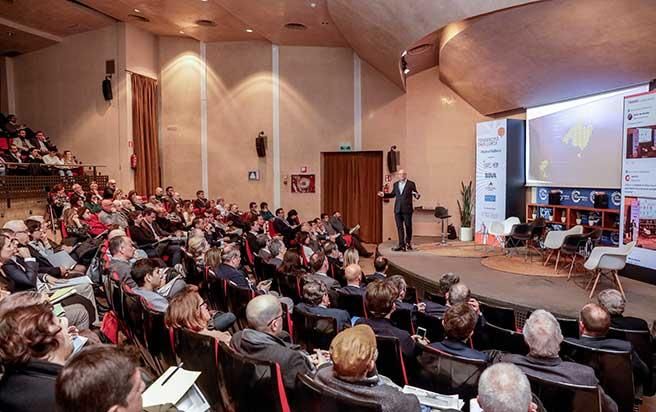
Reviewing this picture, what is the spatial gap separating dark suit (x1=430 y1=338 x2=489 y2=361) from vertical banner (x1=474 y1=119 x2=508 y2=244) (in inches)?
303

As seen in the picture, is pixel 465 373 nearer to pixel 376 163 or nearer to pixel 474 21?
pixel 474 21

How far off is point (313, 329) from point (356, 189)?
9.14 m

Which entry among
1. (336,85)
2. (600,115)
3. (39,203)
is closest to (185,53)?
(336,85)

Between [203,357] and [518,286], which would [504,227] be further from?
[203,357]

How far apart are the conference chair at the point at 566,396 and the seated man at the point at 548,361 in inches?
2.5

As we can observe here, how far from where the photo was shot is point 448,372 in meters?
2.21

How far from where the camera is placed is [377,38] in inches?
335

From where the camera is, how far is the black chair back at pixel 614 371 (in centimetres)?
248

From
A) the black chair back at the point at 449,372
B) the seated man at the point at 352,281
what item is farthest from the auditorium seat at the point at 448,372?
the seated man at the point at 352,281

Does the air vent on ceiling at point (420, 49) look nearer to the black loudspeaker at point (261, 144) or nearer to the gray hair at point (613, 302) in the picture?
the black loudspeaker at point (261, 144)

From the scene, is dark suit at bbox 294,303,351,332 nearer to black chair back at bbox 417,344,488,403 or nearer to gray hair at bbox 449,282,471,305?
black chair back at bbox 417,344,488,403

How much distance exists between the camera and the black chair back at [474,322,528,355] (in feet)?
9.32

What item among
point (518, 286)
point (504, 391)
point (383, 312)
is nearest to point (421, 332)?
point (383, 312)

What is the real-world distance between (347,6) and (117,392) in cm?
774
